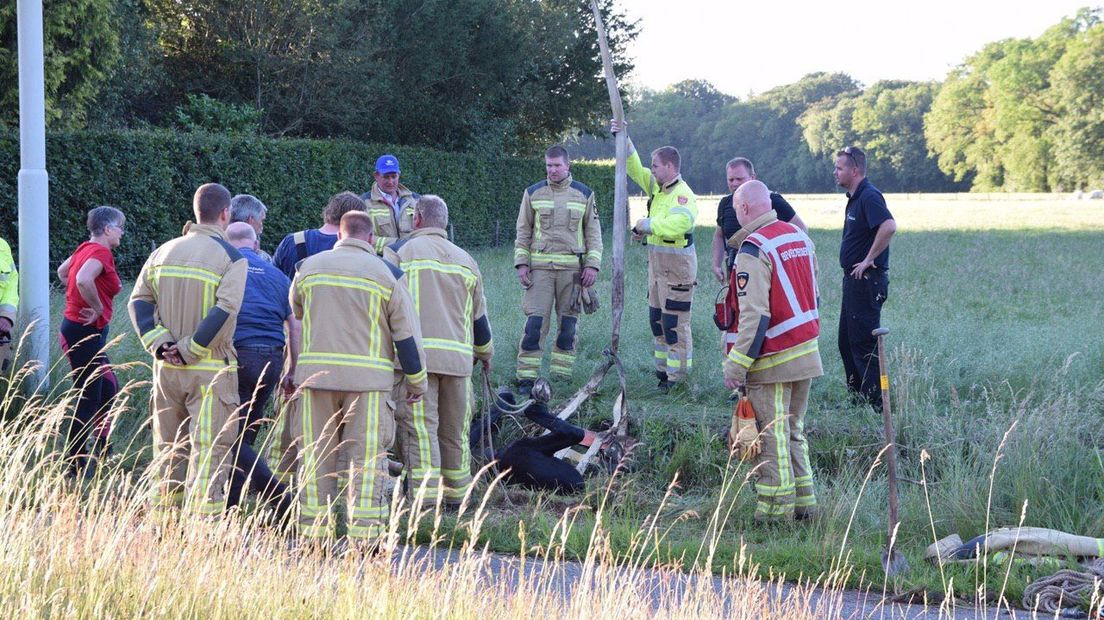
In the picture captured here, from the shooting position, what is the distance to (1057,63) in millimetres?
80938

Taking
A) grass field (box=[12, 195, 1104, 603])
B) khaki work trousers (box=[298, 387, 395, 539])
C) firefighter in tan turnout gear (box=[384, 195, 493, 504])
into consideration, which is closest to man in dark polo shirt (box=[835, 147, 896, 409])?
grass field (box=[12, 195, 1104, 603])

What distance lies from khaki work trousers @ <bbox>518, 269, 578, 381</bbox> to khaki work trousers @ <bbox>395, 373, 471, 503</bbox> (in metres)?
2.38

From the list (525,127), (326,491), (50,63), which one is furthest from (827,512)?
(525,127)

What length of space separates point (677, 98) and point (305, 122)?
86.2m

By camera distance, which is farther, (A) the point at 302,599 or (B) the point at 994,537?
(B) the point at 994,537

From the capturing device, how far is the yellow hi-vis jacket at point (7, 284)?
25.4 ft

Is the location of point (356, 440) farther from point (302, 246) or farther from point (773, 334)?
point (773, 334)

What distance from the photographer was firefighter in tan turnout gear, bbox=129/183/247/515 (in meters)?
6.14

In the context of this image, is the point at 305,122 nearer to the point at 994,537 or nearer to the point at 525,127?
the point at 525,127

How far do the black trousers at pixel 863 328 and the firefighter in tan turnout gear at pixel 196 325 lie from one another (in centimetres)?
525

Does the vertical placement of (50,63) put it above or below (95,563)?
above

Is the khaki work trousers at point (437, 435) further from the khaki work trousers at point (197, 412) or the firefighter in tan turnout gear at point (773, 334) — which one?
the firefighter in tan turnout gear at point (773, 334)

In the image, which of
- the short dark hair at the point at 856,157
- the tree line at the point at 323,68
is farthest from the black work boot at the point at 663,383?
the tree line at the point at 323,68

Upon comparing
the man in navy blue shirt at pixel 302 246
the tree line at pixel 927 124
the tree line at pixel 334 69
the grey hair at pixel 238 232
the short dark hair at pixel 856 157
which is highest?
the tree line at pixel 927 124
